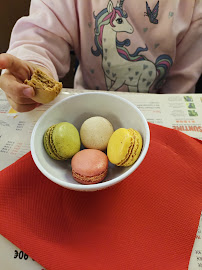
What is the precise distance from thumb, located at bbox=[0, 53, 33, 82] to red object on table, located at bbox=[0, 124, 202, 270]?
177mm

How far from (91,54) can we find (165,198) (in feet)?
1.67

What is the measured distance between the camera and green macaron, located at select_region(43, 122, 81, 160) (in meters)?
0.39

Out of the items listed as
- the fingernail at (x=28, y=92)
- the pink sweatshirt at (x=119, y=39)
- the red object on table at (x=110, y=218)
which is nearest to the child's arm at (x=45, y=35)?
the pink sweatshirt at (x=119, y=39)

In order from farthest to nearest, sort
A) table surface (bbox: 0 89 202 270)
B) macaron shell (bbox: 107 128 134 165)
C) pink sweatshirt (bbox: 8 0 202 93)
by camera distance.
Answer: pink sweatshirt (bbox: 8 0 202 93) → table surface (bbox: 0 89 202 270) → macaron shell (bbox: 107 128 134 165)

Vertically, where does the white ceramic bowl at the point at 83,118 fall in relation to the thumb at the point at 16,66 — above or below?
below

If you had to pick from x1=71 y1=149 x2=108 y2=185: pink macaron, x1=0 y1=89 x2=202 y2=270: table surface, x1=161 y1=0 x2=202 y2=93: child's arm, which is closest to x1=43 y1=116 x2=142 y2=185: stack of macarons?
x1=71 y1=149 x2=108 y2=185: pink macaron

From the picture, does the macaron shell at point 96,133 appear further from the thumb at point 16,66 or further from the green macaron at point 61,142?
the thumb at point 16,66

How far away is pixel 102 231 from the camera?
0.39 meters

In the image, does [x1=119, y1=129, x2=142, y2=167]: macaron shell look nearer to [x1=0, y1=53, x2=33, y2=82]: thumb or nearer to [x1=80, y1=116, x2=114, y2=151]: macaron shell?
[x1=80, y1=116, x2=114, y2=151]: macaron shell

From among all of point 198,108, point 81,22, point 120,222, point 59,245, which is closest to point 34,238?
point 59,245

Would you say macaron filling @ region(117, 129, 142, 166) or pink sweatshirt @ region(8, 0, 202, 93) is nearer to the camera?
macaron filling @ region(117, 129, 142, 166)

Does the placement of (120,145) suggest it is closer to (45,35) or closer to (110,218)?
(110,218)

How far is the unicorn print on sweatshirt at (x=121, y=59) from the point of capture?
64 centimetres

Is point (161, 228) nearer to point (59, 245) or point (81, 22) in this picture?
point (59, 245)
